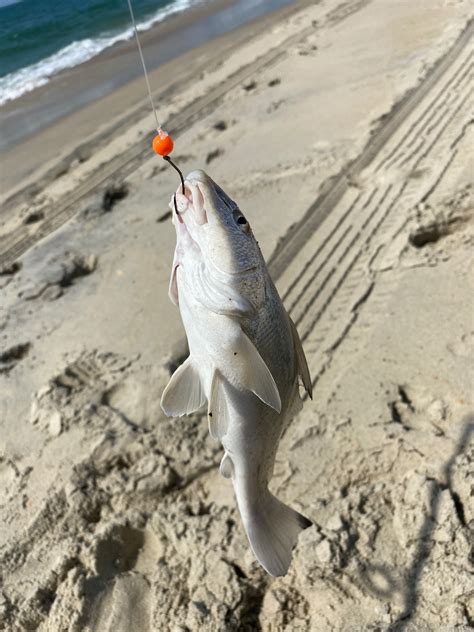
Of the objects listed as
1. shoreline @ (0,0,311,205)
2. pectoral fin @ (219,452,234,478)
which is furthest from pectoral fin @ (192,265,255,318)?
shoreline @ (0,0,311,205)

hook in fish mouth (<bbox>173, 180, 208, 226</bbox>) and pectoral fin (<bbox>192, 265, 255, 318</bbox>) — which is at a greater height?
hook in fish mouth (<bbox>173, 180, 208, 226</bbox>)

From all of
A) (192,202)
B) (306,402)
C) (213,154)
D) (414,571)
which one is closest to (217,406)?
(192,202)

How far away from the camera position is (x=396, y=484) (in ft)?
11.3

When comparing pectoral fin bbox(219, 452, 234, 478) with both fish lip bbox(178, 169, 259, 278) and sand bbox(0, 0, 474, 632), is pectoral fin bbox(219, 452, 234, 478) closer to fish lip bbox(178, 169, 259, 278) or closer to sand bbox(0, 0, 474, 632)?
fish lip bbox(178, 169, 259, 278)

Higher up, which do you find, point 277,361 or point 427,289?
point 277,361

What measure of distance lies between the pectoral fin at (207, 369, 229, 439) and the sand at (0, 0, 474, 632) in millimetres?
1339

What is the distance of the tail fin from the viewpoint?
99.3 inches

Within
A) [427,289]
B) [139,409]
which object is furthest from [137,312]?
[427,289]

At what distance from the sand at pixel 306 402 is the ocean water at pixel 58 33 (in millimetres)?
9152

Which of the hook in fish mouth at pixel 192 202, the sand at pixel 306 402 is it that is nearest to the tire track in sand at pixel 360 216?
the sand at pixel 306 402

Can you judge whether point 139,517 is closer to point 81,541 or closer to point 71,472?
point 81,541

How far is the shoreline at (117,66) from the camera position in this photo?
12234mm

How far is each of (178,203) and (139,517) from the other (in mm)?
2292

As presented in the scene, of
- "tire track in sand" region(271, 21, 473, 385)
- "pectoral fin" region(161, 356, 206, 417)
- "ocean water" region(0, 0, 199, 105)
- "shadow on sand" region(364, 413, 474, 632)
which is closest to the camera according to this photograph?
"pectoral fin" region(161, 356, 206, 417)
